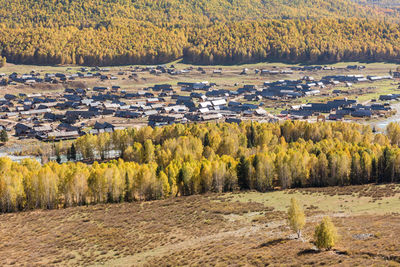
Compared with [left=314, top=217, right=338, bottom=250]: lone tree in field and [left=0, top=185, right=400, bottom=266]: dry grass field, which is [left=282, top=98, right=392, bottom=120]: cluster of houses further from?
[left=314, top=217, right=338, bottom=250]: lone tree in field

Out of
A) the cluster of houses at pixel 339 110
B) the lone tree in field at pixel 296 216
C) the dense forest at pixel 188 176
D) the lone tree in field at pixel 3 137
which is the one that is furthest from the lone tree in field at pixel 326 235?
the cluster of houses at pixel 339 110

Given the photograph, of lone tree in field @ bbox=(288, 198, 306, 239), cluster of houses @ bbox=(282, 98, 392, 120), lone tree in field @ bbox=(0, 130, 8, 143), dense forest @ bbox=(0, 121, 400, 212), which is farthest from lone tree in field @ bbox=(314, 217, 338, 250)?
cluster of houses @ bbox=(282, 98, 392, 120)

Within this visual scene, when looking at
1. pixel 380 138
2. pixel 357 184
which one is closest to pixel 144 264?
pixel 357 184

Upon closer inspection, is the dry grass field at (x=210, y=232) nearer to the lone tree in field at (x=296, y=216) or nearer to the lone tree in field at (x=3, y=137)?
the lone tree in field at (x=296, y=216)

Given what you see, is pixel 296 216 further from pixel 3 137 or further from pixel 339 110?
pixel 339 110

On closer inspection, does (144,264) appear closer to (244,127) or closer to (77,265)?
(77,265)

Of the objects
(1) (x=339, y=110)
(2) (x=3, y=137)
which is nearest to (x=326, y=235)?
(2) (x=3, y=137)
